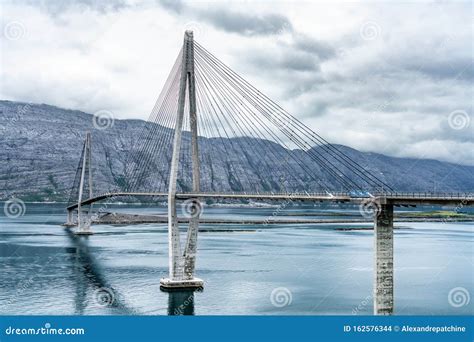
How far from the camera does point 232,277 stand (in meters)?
73.4

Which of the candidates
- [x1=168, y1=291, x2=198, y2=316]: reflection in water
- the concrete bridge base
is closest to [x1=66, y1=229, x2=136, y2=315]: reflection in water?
[x1=168, y1=291, x2=198, y2=316]: reflection in water

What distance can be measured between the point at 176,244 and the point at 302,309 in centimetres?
1576

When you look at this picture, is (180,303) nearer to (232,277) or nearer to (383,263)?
(232,277)

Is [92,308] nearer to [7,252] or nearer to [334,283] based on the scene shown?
[334,283]

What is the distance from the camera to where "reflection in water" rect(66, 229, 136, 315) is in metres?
55.7

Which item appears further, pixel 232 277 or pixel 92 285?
pixel 232 277

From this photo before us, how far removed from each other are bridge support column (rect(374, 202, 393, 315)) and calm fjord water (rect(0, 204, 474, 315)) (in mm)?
6146

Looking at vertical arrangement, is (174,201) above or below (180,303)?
above

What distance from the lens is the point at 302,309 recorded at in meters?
55.5

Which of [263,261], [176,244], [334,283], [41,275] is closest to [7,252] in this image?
[41,275]

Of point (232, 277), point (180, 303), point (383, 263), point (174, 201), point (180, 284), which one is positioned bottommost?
point (180, 303)

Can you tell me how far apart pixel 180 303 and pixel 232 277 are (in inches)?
692

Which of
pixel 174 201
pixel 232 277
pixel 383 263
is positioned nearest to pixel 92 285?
pixel 174 201
